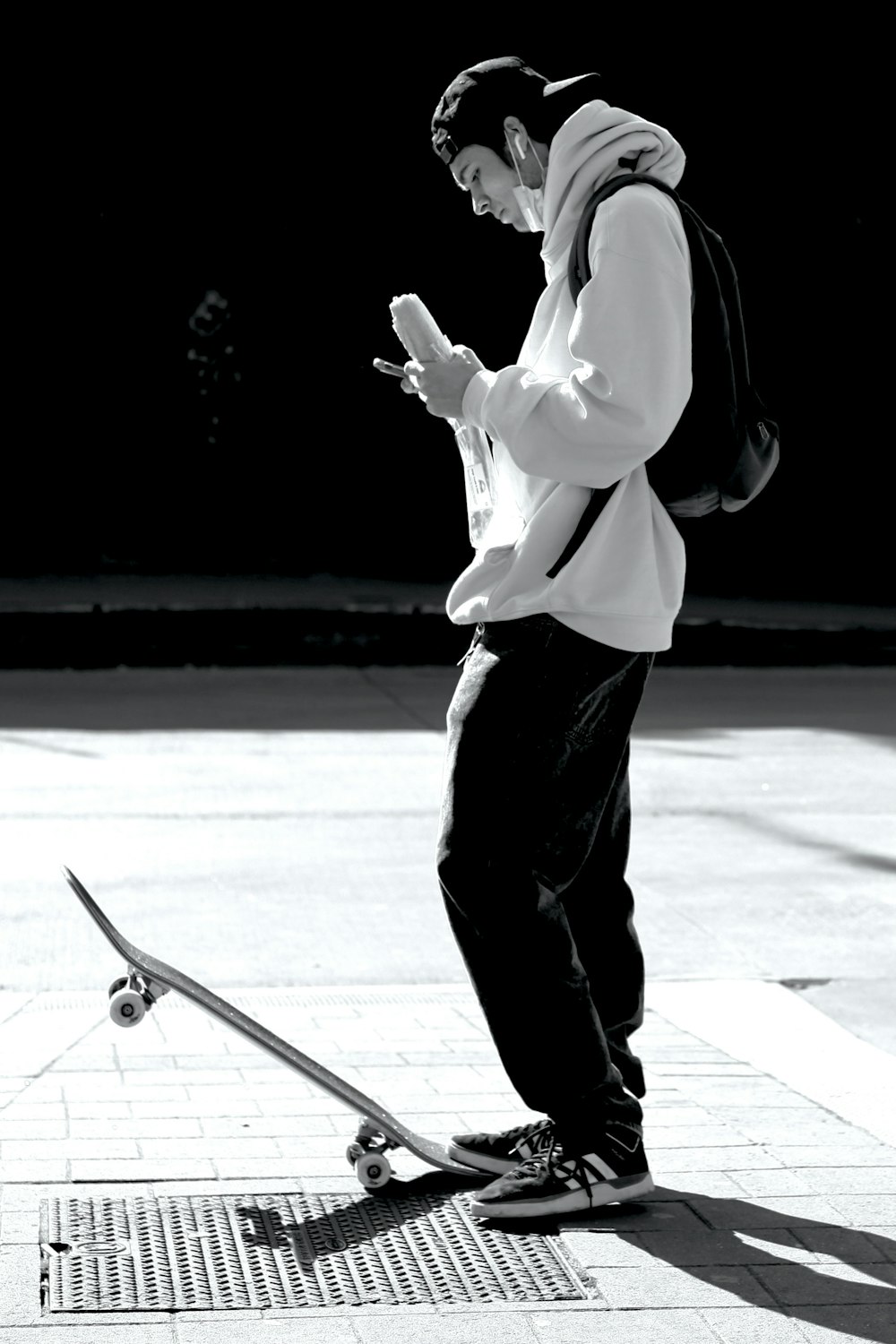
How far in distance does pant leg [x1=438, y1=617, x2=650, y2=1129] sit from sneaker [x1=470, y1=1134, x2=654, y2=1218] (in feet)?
0.35

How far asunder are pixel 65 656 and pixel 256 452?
195 inches

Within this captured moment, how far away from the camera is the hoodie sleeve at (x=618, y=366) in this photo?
316 cm

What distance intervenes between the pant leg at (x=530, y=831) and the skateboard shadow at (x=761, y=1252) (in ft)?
0.77

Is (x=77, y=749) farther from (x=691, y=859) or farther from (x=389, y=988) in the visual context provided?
(x=389, y=988)

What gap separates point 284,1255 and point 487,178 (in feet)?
6.12

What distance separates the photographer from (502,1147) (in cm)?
362

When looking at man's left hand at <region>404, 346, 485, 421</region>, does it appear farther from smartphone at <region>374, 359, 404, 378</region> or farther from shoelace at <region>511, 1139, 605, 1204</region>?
shoelace at <region>511, 1139, 605, 1204</region>

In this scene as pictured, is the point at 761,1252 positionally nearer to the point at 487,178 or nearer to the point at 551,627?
the point at 551,627

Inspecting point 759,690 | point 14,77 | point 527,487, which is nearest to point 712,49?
point 14,77

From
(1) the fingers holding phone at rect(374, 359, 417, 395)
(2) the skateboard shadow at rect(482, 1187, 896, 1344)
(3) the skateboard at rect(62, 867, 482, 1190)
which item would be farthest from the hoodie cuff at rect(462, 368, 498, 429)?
(2) the skateboard shadow at rect(482, 1187, 896, 1344)

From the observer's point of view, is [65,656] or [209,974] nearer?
[209,974]

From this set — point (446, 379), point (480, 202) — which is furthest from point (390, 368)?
point (480, 202)

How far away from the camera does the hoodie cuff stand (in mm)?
3320

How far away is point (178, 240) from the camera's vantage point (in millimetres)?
17719
